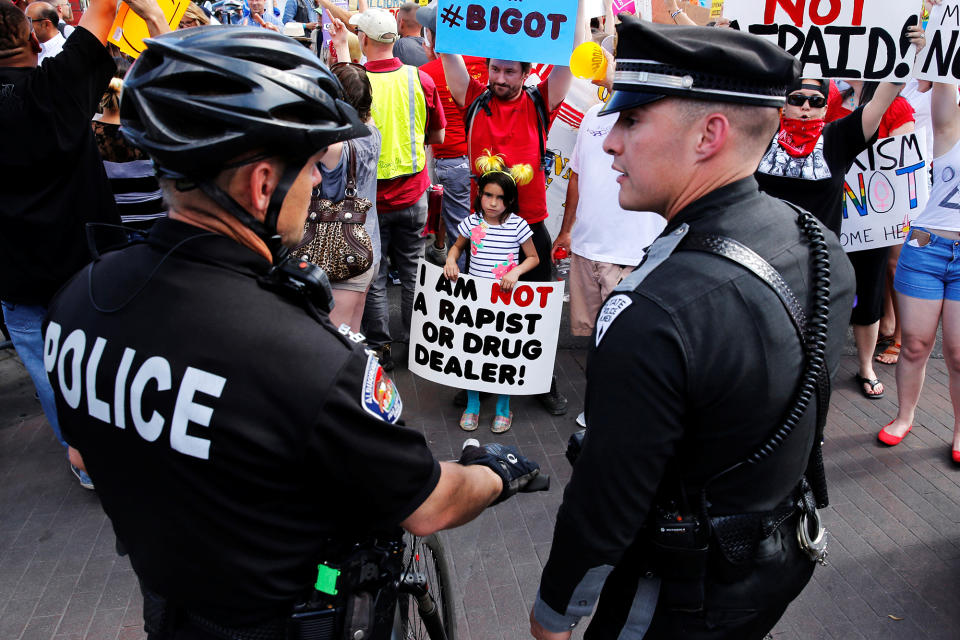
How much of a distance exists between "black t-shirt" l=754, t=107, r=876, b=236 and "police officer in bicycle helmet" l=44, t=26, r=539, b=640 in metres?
3.37

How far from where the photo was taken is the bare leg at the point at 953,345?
3.98 metres

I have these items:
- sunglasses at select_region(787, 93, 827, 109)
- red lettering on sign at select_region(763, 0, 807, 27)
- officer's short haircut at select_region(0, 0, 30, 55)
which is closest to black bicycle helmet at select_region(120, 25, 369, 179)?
officer's short haircut at select_region(0, 0, 30, 55)

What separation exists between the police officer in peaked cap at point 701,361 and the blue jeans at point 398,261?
3.73 m

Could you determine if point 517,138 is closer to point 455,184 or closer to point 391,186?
point 391,186

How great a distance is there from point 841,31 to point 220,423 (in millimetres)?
3974

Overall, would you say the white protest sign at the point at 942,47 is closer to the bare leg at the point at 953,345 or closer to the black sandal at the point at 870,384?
the bare leg at the point at 953,345

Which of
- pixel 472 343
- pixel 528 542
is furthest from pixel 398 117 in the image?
pixel 528 542

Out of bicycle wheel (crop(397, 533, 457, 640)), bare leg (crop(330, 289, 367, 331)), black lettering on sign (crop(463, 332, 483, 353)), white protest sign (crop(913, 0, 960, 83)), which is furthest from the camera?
black lettering on sign (crop(463, 332, 483, 353))

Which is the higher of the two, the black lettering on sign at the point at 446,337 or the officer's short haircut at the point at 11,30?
the officer's short haircut at the point at 11,30

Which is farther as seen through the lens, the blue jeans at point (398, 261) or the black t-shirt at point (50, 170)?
the blue jeans at point (398, 261)

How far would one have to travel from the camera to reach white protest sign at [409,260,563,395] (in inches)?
180

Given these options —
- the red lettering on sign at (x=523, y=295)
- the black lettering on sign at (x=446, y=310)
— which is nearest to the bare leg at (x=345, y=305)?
the black lettering on sign at (x=446, y=310)

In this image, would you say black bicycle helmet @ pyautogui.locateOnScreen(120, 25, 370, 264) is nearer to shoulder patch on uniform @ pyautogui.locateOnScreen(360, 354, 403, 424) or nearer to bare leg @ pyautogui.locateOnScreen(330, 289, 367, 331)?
shoulder patch on uniform @ pyautogui.locateOnScreen(360, 354, 403, 424)

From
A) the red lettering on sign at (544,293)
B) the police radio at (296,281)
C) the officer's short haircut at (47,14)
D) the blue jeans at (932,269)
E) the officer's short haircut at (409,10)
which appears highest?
the officer's short haircut at (47,14)
